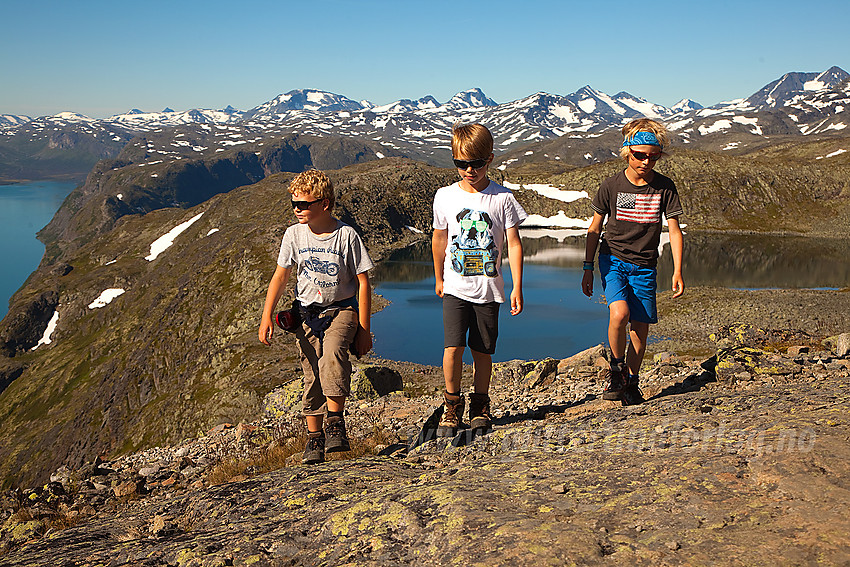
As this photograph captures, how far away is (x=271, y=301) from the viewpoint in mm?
7238

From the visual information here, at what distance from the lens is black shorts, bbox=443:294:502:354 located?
6.92 m

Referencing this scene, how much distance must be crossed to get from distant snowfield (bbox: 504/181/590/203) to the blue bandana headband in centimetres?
11257

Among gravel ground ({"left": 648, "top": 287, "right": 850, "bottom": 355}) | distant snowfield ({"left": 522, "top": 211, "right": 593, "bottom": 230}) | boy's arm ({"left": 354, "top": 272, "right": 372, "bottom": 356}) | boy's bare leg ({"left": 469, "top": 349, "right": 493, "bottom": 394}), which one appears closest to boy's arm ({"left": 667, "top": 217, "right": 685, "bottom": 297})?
boy's bare leg ({"left": 469, "top": 349, "right": 493, "bottom": 394})

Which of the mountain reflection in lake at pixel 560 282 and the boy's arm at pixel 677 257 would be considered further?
the mountain reflection in lake at pixel 560 282

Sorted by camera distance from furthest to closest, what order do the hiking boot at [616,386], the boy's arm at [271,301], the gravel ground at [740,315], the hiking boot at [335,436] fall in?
the gravel ground at [740,315] → the hiking boot at [616,386] → the hiking boot at [335,436] → the boy's arm at [271,301]

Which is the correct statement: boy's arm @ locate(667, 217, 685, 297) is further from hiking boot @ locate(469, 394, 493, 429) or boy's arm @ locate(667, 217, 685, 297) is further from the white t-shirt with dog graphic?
hiking boot @ locate(469, 394, 493, 429)

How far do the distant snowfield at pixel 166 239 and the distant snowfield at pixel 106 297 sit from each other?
9084 millimetres

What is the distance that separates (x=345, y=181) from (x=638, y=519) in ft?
317

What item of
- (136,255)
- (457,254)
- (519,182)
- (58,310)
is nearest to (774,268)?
(519,182)

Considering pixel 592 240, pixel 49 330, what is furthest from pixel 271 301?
pixel 49 330

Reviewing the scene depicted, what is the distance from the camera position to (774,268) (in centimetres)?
6906

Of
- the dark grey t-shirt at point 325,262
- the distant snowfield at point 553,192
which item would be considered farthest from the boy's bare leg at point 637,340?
the distant snowfield at point 553,192

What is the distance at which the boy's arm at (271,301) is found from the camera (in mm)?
7148

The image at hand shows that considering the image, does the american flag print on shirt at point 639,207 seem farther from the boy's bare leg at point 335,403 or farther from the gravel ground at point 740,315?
the gravel ground at point 740,315
